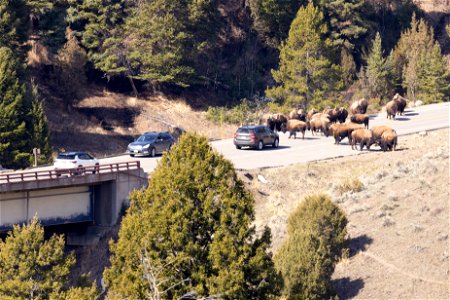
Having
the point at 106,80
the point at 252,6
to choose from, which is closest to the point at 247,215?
the point at 106,80

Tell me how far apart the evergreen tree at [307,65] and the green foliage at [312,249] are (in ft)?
126

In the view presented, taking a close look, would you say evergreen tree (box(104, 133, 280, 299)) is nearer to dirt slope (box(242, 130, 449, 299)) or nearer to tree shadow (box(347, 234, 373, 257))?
dirt slope (box(242, 130, 449, 299))

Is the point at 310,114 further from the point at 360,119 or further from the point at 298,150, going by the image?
the point at 298,150

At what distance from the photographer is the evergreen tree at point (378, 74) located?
265 ft

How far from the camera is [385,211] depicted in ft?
119

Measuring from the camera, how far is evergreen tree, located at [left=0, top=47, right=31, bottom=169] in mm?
54406

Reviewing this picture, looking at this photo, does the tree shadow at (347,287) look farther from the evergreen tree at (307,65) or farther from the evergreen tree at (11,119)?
the evergreen tree at (307,65)

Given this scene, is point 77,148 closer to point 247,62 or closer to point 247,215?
point 247,62

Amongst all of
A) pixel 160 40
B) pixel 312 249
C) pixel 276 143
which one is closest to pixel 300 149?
pixel 276 143

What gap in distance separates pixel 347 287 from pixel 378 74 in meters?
52.4

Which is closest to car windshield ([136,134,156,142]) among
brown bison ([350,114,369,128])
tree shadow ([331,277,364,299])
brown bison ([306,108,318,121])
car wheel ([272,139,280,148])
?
car wheel ([272,139,280,148])

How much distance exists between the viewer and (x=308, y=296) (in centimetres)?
2909

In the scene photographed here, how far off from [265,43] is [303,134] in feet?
99.5

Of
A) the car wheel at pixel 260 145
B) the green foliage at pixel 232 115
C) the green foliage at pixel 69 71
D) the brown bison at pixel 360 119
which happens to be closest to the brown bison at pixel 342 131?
the car wheel at pixel 260 145
